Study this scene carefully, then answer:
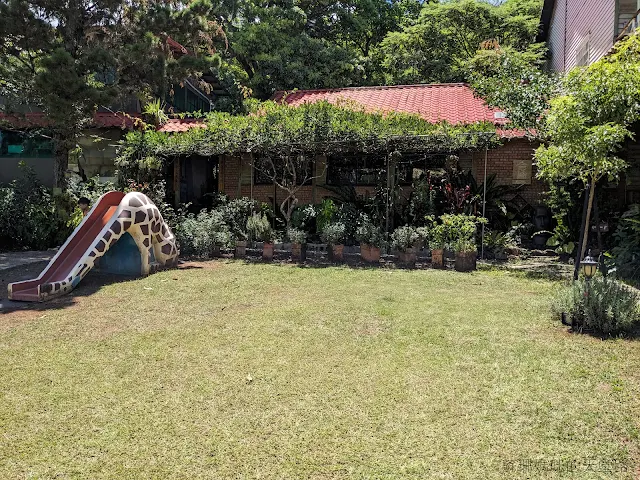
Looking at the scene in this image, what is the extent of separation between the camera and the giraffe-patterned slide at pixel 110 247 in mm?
7055

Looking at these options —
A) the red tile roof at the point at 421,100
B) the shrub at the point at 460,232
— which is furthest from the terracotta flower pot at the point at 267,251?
the red tile roof at the point at 421,100

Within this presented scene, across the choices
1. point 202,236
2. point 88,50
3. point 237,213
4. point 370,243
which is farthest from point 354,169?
point 88,50

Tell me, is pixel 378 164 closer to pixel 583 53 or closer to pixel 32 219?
pixel 583 53

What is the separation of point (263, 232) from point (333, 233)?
1.63 m

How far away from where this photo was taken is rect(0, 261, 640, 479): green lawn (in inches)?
113

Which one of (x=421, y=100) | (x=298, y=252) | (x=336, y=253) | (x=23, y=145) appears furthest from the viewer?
(x=421, y=100)

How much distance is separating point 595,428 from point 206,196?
13.2 meters

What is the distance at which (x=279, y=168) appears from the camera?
1355cm

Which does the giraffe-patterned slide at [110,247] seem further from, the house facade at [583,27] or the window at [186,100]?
the window at [186,100]

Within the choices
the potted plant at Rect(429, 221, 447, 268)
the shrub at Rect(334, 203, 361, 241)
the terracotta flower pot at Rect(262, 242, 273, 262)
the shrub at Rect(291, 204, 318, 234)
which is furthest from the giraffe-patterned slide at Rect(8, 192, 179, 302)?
the potted plant at Rect(429, 221, 447, 268)

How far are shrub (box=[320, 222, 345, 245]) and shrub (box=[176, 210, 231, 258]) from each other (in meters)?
2.21

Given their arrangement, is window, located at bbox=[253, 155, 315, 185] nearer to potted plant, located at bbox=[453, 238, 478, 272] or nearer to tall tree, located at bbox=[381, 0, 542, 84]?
potted plant, located at bbox=[453, 238, 478, 272]

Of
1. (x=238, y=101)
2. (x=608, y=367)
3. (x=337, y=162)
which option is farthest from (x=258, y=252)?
(x=238, y=101)

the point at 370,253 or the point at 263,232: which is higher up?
A: the point at 263,232
